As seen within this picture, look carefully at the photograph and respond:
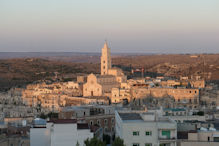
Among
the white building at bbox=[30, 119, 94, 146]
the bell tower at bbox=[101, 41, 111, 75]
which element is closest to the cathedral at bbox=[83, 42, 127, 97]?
the bell tower at bbox=[101, 41, 111, 75]

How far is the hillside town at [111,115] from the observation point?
93.0ft

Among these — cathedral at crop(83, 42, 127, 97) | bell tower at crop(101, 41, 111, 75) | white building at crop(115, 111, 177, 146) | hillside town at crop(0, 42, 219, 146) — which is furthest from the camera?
bell tower at crop(101, 41, 111, 75)

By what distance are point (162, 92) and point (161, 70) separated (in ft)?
316

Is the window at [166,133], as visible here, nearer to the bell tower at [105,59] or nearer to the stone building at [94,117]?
the stone building at [94,117]

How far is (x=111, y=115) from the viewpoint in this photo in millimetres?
44406

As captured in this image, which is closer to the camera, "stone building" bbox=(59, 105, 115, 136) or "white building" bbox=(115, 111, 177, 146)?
"white building" bbox=(115, 111, 177, 146)

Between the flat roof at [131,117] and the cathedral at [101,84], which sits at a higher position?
the flat roof at [131,117]

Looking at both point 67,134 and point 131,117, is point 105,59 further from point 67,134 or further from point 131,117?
point 67,134

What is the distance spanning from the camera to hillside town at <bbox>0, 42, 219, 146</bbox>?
2836cm

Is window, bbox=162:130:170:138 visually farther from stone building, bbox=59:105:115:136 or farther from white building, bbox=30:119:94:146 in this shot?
stone building, bbox=59:105:115:136

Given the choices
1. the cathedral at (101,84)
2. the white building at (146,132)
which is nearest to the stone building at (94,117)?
the white building at (146,132)

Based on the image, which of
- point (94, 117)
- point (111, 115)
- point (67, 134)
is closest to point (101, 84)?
point (111, 115)

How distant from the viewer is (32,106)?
235 ft

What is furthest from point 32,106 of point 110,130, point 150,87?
point 110,130
